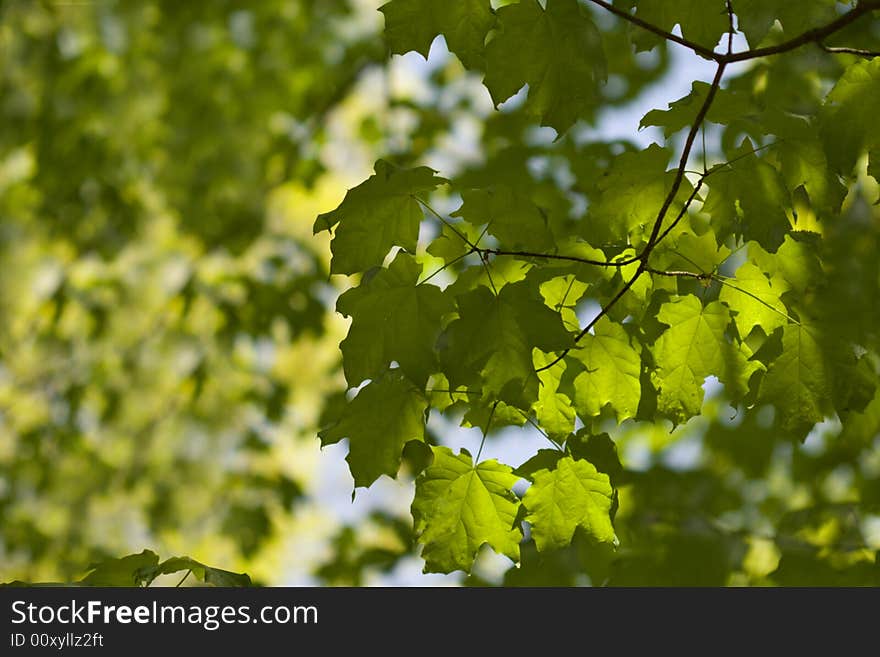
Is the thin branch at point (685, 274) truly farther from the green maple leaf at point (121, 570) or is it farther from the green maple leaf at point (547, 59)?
the green maple leaf at point (121, 570)

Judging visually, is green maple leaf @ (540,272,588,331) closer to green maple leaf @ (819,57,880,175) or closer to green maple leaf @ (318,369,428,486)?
green maple leaf @ (318,369,428,486)

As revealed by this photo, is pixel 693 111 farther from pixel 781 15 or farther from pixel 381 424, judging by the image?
pixel 381 424

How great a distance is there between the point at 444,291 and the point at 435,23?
0.39m

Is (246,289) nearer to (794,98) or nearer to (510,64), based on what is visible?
(794,98)

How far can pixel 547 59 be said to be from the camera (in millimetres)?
1288

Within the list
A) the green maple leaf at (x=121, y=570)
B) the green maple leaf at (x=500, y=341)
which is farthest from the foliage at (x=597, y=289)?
the green maple leaf at (x=121, y=570)

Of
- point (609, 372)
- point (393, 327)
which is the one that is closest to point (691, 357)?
point (609, 372)

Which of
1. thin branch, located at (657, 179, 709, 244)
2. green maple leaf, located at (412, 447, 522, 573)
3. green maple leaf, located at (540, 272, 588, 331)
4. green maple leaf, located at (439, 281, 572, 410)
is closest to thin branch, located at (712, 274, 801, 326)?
thin branch, located at (657, 179, 709, 244)

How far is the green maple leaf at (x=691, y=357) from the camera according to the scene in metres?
1.41

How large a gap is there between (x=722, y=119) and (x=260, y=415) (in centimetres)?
407

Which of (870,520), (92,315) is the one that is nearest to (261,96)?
(92,315)

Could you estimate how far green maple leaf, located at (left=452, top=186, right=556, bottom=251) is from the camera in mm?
1417

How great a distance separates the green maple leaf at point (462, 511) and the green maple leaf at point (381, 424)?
0.30 ft

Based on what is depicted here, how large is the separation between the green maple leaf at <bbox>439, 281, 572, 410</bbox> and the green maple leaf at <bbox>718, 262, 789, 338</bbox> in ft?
1.19
